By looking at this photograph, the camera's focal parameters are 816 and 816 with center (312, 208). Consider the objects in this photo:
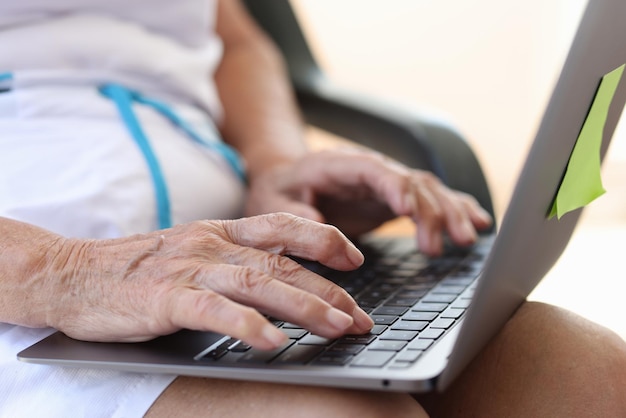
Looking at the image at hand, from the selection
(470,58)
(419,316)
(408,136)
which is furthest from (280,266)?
(470,58)

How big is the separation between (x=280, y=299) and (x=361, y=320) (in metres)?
0.07

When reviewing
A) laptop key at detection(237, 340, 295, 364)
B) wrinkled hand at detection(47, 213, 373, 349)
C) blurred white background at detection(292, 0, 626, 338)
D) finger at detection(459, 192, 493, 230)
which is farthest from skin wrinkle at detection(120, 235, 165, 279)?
blurred white background at detection(292, 0, 626, 338)

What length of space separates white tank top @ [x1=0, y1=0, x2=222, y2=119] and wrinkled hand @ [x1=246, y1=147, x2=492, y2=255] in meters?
0.16

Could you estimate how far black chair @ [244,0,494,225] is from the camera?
1.04 metres

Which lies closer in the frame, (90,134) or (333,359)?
(333,359)

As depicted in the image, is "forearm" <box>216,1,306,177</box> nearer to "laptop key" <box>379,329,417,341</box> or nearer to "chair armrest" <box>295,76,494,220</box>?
"chair armrest" <box>295,76,494,220</box>

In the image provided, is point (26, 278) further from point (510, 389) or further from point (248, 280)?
point (510, 389)

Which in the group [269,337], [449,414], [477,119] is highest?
[269,337]

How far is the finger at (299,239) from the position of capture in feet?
1.94

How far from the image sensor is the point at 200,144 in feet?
3.06

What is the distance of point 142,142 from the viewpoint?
32.9 inches

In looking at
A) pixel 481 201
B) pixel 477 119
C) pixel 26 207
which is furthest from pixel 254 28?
pixel 477 119

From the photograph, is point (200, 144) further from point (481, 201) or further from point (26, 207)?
point (481, 201)

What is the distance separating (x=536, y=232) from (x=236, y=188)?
0.47 metres
